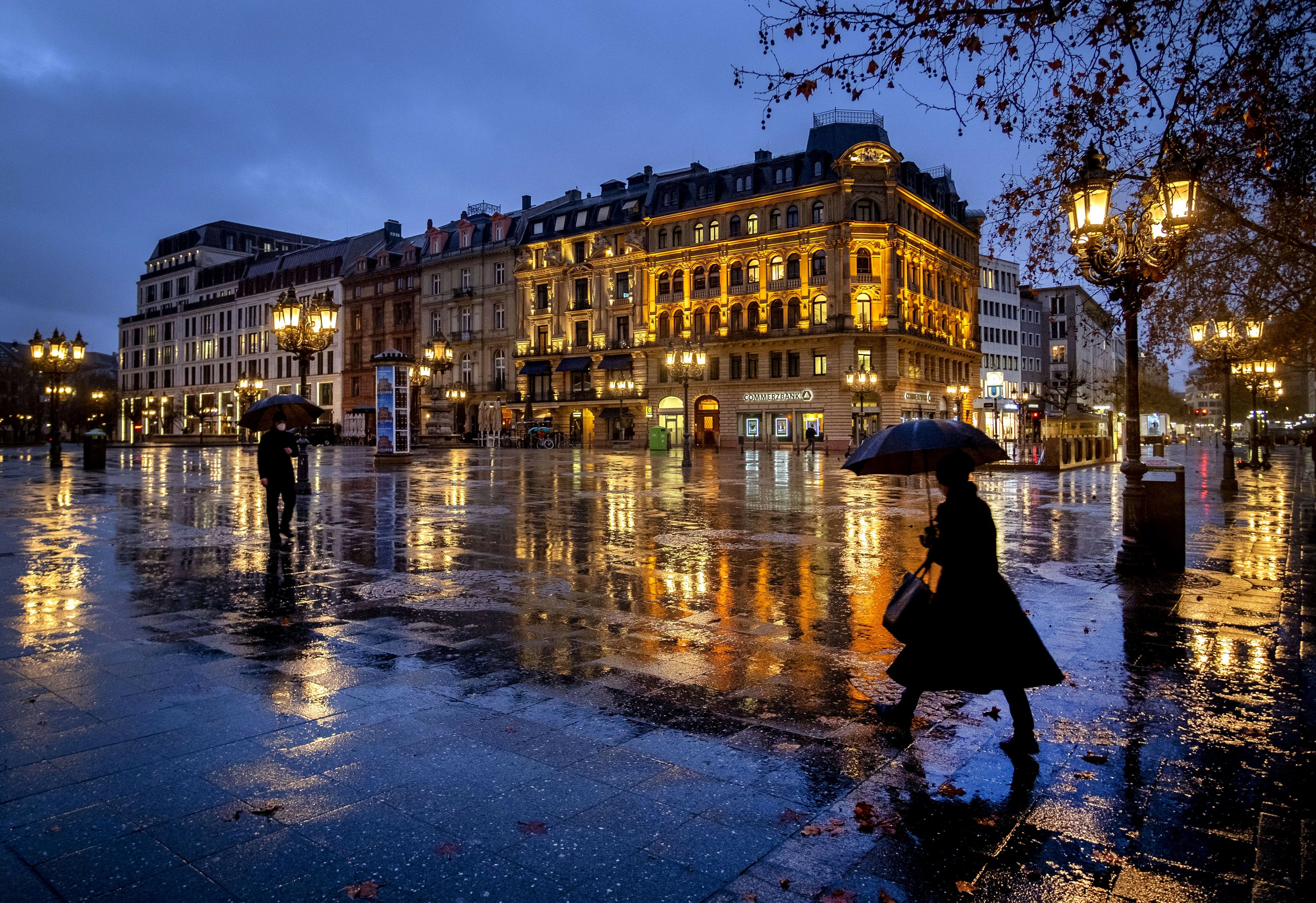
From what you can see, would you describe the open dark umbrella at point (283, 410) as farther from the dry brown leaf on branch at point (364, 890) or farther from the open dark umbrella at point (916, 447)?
the dry brown leaf on branch at point (364, 890)

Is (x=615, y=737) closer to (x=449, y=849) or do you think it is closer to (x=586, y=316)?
(x=449, y=849)

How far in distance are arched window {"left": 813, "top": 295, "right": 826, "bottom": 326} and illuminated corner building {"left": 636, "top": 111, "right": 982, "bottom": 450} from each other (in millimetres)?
85

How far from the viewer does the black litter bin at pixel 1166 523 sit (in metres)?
9.04

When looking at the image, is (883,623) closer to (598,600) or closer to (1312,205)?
(598,600)

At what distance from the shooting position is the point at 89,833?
3148 mm

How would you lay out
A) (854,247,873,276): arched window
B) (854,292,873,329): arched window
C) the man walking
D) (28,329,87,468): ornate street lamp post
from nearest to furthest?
1. the man walking
2. (28,329,87,468): ornate street lamp post
3. (854,247,873,276): arched window
4. (854,292,873,329): arched window

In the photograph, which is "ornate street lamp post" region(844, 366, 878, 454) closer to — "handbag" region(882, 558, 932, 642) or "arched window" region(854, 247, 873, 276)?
"arched window" region(854, 247, 873, 276)

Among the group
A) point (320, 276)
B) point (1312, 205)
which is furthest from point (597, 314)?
point (1312, 205)

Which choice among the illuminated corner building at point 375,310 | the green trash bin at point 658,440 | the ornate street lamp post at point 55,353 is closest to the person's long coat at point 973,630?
the ornate street lamp post at point 55,353

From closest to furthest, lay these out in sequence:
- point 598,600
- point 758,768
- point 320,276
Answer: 1. point 758,768
2. point 598,600
3. point 320,276

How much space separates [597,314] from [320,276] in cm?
3254

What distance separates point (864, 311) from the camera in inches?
2095

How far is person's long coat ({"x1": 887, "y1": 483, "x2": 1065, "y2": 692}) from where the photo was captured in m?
4.02

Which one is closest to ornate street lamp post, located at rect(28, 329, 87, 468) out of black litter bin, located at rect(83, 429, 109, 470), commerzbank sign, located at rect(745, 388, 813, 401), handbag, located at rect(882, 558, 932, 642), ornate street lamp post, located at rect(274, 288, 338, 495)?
black litter bin, located at rect(83, 429, 109, 470)
